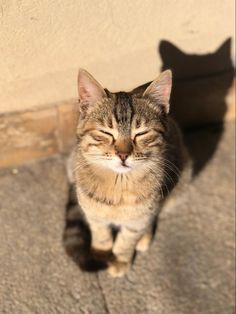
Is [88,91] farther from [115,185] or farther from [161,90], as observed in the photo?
[115,185]

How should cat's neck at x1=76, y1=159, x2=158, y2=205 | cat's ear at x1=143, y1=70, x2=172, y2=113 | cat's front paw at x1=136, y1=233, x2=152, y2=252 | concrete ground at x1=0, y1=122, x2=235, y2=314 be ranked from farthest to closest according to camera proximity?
cat's front paw at x1=136, y1=233, x2=152, y2=252
concrete ground at x1=0, y1=122, x2=235, y2=314
cat's neck at x1=76, y1=159, x2=158, y2=205
cat's ear at x1=143, y1=70, x2=172, y2=113

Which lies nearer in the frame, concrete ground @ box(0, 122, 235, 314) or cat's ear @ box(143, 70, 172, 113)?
cat's ear @ box(143, 70, 172, 113)

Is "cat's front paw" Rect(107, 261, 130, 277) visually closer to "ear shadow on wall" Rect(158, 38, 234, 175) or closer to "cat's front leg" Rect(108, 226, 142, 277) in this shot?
"cat's front leg" Rect(108, 226, 142, 277)

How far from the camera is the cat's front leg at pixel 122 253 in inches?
108

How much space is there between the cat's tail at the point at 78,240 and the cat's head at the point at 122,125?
621mm

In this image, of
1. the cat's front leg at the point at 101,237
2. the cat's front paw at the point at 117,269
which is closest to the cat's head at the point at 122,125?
the cat's front leg at the point at 101,237

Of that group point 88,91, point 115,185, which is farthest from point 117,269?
point 88,91

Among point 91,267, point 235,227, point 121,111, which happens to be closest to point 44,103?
point 121,111

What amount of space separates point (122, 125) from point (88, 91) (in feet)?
0.85

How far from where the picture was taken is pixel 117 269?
2795 mm

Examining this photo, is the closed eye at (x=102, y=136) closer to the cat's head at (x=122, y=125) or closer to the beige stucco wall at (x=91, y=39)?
the cat's head at (x=122, y=125)

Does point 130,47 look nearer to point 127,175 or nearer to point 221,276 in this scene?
point 127,175

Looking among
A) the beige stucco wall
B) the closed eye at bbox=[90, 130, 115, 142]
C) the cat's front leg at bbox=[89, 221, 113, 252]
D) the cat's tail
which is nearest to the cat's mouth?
the closed eye at bbox=[90, 130, 115, 142]

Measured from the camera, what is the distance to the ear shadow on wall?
10.2 feet
